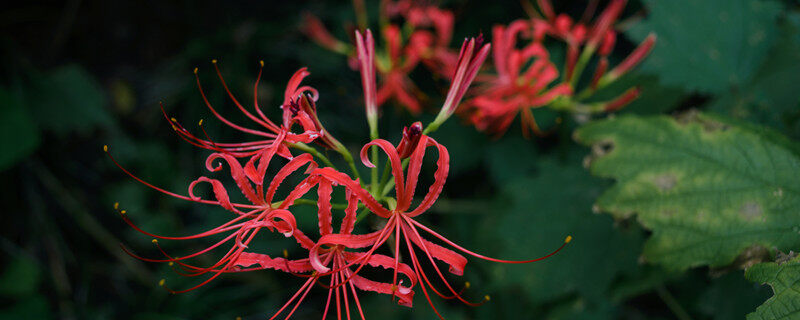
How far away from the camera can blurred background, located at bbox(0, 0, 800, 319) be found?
1750 millimetres

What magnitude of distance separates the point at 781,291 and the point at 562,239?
2.73 feet

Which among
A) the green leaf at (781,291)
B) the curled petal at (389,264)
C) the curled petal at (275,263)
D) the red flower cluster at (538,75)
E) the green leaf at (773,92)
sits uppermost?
the red flower cluster at (538,75)

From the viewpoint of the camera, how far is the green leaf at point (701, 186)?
3.69ft

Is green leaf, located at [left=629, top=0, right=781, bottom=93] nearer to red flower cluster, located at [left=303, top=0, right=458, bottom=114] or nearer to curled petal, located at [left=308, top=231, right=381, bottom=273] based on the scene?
red flower cluster, located at [left=303, top=0, right=458, bottom=114]

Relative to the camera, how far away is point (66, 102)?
2590 millimetres

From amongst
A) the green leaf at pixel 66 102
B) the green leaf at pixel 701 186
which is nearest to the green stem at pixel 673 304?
the green leaf at pixel 701 186

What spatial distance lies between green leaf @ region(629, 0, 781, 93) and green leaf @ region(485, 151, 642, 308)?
0.49 meters

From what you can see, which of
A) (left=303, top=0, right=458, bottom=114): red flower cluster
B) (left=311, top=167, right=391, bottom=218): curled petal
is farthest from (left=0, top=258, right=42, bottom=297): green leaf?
(left=311, top=167, right=391, bottom=218): curled petal

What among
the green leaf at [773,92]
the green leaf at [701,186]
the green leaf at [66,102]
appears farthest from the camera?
the green leaf at [66,102]

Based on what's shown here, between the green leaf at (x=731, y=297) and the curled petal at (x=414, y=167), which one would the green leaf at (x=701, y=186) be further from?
the curled petal at (x=414, y=167)

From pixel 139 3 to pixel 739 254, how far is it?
303 cm

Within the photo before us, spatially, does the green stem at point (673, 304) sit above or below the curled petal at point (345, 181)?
below

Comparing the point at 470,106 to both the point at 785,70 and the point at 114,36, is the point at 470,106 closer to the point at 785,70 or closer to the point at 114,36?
the point at 785,70

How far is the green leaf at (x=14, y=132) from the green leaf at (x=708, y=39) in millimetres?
2667
